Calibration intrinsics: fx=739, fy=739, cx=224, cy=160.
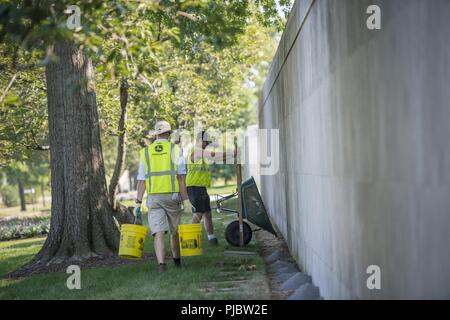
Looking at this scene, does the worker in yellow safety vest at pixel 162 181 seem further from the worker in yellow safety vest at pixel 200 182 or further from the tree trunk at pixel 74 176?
the worker in yellow safety vest at pixel 200 182

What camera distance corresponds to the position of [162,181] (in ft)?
30.8

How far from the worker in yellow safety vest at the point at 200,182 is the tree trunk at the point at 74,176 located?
156 cm

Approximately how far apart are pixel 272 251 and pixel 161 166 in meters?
3.14

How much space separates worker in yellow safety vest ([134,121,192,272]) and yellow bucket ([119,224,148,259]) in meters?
0.26

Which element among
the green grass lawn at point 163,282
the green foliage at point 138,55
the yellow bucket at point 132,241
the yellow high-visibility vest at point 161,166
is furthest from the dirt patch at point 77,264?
the green foliage at point 138,55

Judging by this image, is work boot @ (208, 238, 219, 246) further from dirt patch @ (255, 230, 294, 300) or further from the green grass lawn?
the green grass lawn

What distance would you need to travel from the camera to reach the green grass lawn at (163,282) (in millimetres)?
7530

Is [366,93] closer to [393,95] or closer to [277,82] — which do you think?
[393,95]

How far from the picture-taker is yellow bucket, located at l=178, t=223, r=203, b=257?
386 inches

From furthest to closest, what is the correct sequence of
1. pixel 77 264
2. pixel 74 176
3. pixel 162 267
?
pixel 74 176 < pixel 77 264 < pixel 162 267

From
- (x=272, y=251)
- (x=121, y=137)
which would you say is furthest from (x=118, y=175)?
(x=272, y=251)

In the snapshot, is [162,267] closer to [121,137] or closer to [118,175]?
[118,175]

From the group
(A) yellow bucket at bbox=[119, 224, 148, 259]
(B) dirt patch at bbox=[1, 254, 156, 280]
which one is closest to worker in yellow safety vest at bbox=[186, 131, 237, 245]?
(B) dirt patch at bbox=[1, 254, 156, 280]
